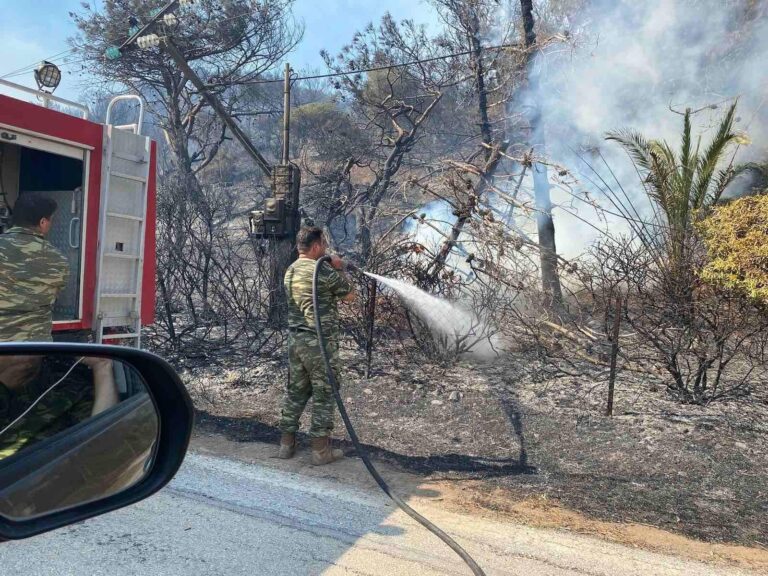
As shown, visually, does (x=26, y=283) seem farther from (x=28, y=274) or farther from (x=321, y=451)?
(x=321, y=451)

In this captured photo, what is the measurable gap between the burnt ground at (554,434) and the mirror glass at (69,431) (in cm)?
307

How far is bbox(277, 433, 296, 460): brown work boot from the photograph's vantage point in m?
5.15

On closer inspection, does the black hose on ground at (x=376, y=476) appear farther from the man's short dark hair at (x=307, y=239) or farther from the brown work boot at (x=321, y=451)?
the brown work boot at (x=321, y=451)

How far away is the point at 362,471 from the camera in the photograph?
4.89 m

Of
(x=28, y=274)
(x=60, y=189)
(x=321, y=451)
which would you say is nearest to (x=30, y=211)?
(x=28, y=274)

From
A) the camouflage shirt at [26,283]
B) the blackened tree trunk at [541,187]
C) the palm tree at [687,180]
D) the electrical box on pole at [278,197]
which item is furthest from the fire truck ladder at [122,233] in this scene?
the palm tree at [687,180]

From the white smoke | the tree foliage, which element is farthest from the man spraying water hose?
the white smoke

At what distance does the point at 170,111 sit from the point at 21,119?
1709cm

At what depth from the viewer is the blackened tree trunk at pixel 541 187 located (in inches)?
293

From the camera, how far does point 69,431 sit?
1.92m

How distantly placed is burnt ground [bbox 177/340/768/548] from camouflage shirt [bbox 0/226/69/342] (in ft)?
7.20

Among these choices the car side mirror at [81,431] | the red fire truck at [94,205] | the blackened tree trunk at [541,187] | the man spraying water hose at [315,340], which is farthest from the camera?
the blackened tree trunk at [541,187]

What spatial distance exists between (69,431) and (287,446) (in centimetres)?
336

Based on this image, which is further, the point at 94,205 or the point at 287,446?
the point at 94,205
